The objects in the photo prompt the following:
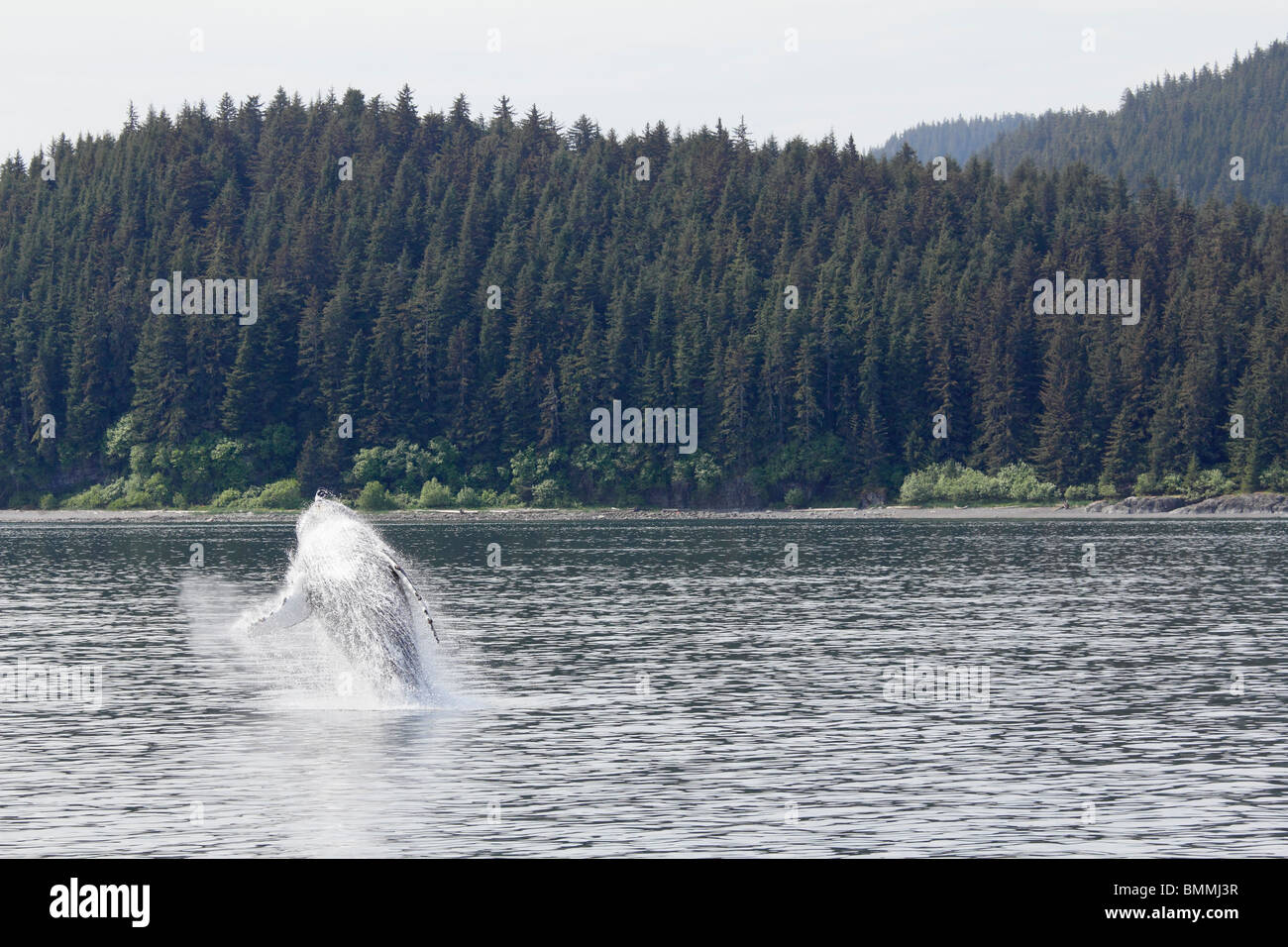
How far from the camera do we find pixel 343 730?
3644cm

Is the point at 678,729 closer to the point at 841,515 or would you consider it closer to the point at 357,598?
the point at 357,598

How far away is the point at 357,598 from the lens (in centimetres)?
3966

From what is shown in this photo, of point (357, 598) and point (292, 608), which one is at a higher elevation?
point (357, 598)

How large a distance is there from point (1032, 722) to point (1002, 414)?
166 metres

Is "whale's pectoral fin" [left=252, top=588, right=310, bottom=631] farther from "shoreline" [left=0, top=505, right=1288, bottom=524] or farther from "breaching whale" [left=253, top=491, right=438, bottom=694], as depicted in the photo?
"shoreline" [left=0, top=505, right=1288, bottom=524]

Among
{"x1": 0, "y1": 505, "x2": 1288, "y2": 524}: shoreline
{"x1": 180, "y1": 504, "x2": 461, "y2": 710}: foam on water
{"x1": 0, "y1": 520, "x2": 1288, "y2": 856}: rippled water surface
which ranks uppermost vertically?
{"x1": 180, "y1": 504, "x2": 461, "y2": 710}: foam on water

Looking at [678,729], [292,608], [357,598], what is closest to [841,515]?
[292,608]

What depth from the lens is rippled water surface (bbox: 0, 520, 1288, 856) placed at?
87.8ft

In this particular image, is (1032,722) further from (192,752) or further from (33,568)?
(33,568)

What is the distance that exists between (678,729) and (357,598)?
8.38 metres

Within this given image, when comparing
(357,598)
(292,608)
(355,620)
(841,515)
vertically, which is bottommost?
Result: (841,515)

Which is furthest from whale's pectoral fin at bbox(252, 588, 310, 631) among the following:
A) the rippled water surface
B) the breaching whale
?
the rippled water surface

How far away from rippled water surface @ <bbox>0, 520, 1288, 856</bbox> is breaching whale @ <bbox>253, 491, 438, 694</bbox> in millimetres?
1364
